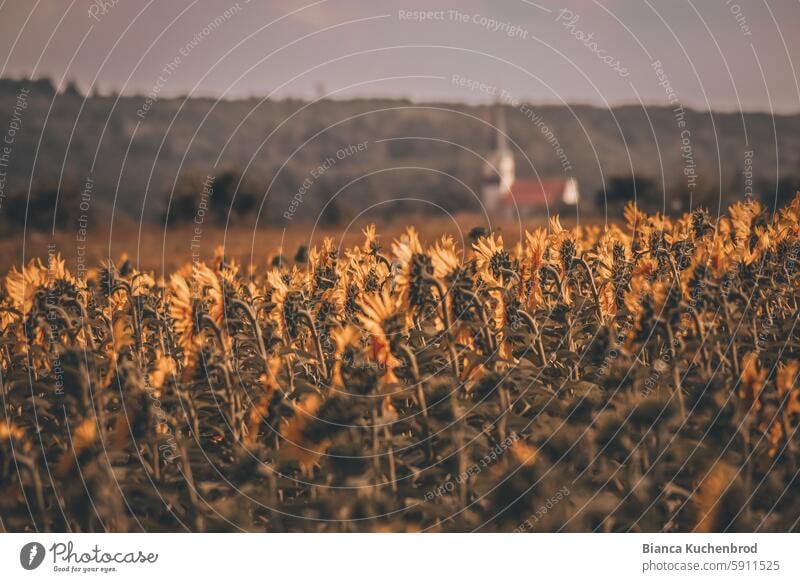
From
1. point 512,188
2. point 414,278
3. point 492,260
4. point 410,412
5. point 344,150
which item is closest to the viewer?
point 414,278

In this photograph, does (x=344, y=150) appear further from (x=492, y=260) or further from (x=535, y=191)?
(x=535, y=191)

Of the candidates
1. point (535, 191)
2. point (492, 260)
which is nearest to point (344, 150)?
point (492, 260)

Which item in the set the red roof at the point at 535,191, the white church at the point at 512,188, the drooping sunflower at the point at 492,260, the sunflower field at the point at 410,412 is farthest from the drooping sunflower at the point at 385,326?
the red roof at the point at 535,191

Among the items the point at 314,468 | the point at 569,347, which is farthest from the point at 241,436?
the point at 569,347

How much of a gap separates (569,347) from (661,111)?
1633 inches

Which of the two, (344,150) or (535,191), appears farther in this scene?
(535,191)

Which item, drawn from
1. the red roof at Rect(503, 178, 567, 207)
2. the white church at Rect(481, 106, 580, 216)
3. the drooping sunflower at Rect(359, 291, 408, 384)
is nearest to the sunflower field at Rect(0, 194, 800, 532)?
the drooping sunflower at Rect(359, 291, 408, 384)

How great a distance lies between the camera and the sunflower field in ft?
11.9

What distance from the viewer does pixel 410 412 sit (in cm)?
427

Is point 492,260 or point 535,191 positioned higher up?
Answer: point 535,191

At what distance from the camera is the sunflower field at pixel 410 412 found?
11.9ft

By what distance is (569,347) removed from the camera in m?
4.50
